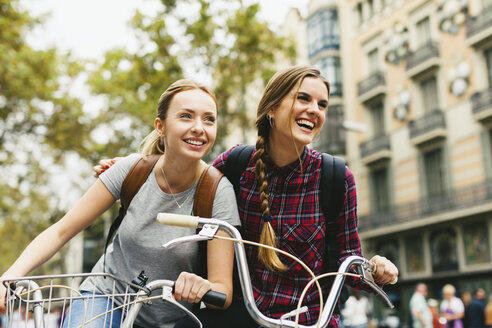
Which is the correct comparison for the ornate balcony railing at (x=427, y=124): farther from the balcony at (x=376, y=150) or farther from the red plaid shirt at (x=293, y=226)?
the red plaid shirt at (x=293, y=226)

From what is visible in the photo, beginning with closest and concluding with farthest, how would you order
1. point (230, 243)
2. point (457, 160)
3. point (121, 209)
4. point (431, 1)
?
1. point (230, 243)
2. point (121, 209)
3. point (457, 160)
4. point (431, 1)

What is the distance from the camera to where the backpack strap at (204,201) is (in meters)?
2.55

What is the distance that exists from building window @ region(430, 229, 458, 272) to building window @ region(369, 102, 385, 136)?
582 centimetres

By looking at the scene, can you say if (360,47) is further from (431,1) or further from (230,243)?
(230,243)

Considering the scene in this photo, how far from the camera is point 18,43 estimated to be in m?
14.3

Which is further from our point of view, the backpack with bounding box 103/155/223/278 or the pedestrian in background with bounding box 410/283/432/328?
the pedestrian in background with bounding box 410/283/432/328

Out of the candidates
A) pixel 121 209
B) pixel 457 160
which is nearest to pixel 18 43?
pixel 121 209

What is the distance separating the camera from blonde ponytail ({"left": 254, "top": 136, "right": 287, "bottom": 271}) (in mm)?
2526

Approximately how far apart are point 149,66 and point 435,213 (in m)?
12.4

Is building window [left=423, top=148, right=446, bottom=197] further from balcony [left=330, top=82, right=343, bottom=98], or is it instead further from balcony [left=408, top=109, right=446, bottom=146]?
balcony [left=330, top=82, right=343, bottom=98]

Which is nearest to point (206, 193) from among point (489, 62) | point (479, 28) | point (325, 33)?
point (489, 62)

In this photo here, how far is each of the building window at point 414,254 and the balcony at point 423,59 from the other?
6843 mm

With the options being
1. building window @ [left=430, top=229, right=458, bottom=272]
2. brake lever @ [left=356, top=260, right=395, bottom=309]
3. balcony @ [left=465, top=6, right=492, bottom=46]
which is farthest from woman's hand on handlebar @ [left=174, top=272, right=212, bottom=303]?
balcony @ [left=465, top=6, right=492, bottom=46]

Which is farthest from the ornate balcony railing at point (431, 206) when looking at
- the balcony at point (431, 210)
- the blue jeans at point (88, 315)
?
the blue jeans at point (88, 315)
